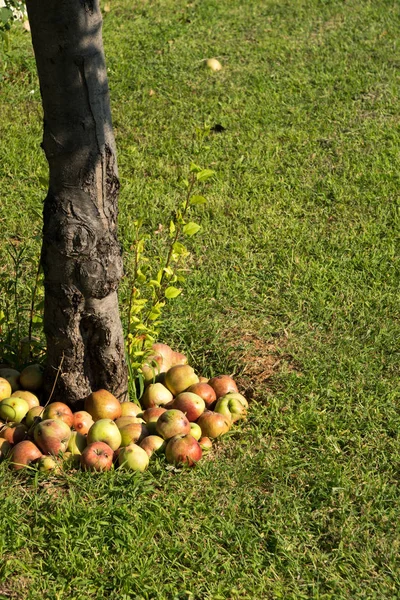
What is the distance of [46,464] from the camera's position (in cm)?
335

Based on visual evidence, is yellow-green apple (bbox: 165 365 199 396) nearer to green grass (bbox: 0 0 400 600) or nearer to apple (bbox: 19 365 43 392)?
green grass (bbox: 0 0 400 600)

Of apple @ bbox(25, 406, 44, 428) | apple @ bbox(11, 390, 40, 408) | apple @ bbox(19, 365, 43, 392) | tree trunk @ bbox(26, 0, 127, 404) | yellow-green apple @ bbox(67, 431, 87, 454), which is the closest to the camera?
tree trunk @ bbox(26, 0, 127, 404)

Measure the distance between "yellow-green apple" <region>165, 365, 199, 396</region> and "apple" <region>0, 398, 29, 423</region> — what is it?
712 mm

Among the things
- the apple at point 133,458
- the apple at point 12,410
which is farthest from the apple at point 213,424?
the apple at point 12,410

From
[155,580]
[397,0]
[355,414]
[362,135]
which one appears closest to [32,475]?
[155,580]

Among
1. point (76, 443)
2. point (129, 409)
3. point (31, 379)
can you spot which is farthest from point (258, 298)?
point (76, 443)

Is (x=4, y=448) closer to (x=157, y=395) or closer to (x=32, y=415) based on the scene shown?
(x=32, y=415)

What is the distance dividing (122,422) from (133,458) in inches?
9.2

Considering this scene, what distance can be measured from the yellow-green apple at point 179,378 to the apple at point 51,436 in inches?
25.5

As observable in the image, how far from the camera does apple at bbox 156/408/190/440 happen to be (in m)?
3.51

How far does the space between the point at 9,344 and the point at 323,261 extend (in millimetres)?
2071

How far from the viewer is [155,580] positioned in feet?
9.78

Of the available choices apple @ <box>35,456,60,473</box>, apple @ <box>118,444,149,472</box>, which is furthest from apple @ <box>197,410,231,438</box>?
apple @ <box>35,456,60,473</box>

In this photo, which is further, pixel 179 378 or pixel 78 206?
pixel 179 378
